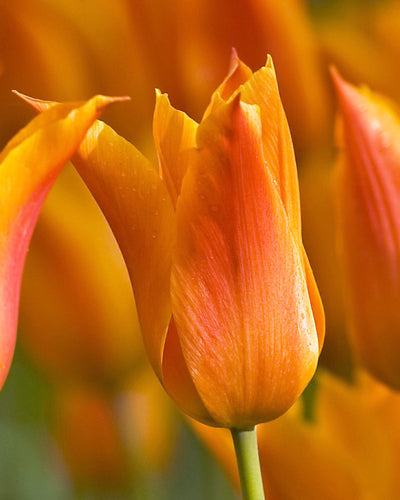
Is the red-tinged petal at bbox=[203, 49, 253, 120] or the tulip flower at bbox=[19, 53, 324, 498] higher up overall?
the red-tinged petal at bbox=[203, 49, 253, 120]

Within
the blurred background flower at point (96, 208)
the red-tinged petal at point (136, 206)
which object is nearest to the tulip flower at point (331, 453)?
the blurred background flower at point (96, 208)

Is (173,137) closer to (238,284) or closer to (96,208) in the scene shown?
(238,284)

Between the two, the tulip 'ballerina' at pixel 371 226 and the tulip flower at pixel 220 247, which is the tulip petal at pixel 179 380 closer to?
the tulip flower at pixel 220 247

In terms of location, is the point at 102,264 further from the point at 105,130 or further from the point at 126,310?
the point at 105,130

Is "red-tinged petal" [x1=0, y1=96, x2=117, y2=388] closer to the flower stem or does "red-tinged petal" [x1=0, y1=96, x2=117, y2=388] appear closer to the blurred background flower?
the flower stem

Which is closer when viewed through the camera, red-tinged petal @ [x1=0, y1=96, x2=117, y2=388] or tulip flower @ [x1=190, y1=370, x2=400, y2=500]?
red-tinged petal @ [x1=0, y1=96, x2=117, y2=388]

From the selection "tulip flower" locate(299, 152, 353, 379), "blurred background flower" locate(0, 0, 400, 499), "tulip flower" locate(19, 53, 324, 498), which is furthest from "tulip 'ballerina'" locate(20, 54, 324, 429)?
"tulip flower" locate(299, 152, 353, 379)

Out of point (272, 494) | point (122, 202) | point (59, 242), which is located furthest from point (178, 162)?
→ point (59, 242)

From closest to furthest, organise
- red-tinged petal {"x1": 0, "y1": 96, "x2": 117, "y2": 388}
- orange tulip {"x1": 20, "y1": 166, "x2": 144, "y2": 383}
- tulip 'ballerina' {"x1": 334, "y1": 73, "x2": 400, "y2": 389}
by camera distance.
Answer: red-tinged petal {"x1": 0, "y1": 96, "x2": 117, "y2": 388}
tulip 'ballerina' {"x1": 334, "y1": 73, "x2": 400, "y2": 389}
orange tulip {"x1": 20, "y1": 166, "x2": 144, "y2": 383}
